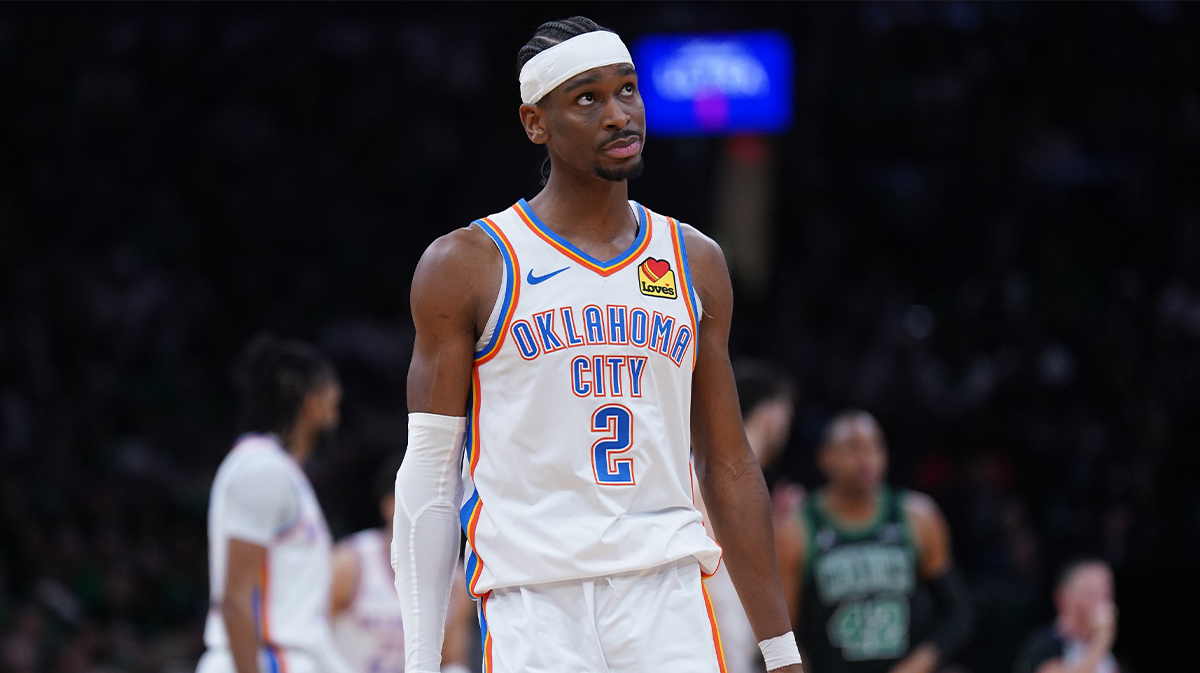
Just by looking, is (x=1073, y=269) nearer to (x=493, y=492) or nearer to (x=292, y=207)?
(x=292, y=207)

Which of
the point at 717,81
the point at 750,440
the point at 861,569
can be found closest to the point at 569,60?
the point at 750,440

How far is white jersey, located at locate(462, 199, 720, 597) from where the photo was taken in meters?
2.96

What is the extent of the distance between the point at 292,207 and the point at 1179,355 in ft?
27.1

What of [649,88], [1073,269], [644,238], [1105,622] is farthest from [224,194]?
[644,238]

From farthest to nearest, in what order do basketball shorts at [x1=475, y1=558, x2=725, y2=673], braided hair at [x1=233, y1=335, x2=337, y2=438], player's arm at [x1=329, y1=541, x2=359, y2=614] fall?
player's arm at [x1=329, y1=541, x2=359, y2=614] → braided hair at [x1=233, y1=335, x2=337, y2=438] → basketball shorts at [x1=475, y1=558, x2=725, y2=673]

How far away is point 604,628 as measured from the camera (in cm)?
293

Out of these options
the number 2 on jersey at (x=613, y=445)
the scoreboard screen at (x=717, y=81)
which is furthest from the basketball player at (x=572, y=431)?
the scoreboard screen at (x=717, y=81)

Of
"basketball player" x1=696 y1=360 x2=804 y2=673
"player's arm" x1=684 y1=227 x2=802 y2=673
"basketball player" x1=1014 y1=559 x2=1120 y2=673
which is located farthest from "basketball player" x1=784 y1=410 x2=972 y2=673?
"player's arm" x1=684 y1=227 x2=802 y2=673

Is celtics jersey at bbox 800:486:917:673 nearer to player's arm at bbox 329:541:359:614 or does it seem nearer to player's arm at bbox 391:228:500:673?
player's arm at bbox 329:541:359:614

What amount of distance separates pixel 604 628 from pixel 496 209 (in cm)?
1151

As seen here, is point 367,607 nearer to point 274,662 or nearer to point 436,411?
point 274,662

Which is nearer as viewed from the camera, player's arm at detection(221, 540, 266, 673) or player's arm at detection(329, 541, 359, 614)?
player's arm at detection(221, 540, 266, 673)

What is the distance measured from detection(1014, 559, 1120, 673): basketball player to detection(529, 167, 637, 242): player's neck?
4571mm

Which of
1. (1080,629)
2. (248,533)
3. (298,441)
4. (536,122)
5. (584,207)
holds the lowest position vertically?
(1080,629)
